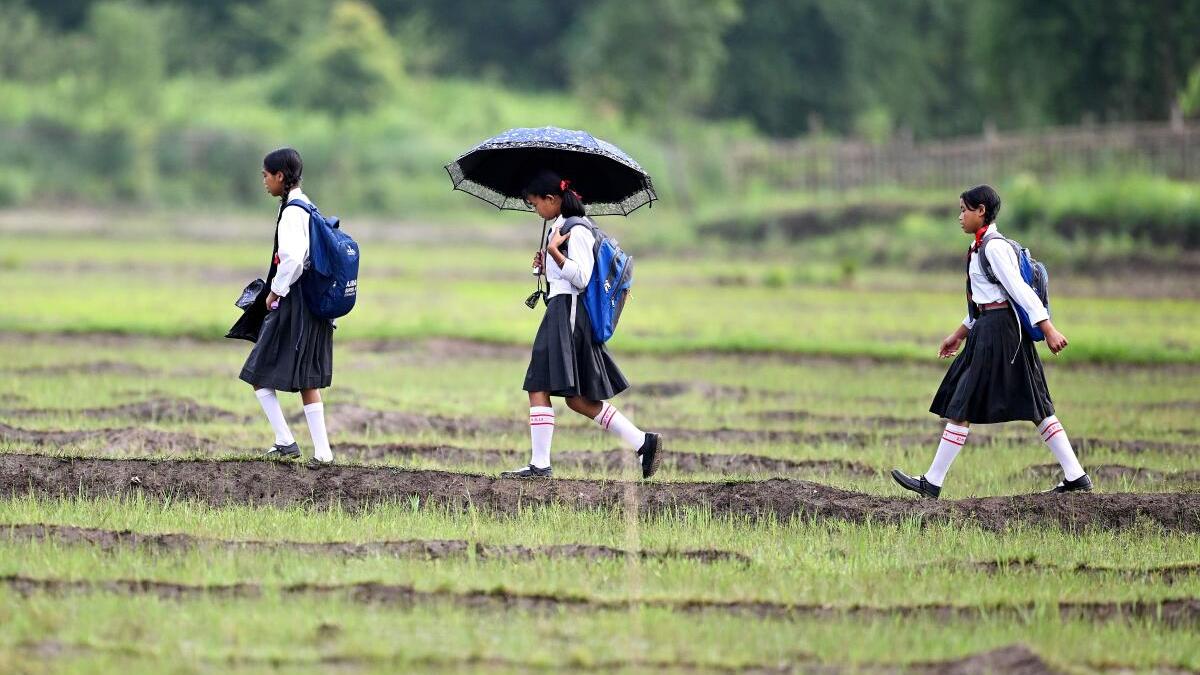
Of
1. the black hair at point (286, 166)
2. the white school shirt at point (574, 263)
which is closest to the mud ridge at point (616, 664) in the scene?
the white school shirt at point (574, 263)

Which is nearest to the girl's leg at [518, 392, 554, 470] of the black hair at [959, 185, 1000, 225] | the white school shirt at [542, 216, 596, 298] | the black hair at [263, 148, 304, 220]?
the white school shirt at [542, 216, 596, 298]

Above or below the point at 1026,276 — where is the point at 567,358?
below

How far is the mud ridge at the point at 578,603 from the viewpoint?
739cm

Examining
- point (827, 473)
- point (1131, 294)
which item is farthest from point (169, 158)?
point (827, 473)

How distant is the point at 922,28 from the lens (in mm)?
56656

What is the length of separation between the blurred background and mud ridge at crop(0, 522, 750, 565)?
19.6m

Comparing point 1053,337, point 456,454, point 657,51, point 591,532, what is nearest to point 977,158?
point 657,51

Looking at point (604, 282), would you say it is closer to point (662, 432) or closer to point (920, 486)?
point (920, 486)

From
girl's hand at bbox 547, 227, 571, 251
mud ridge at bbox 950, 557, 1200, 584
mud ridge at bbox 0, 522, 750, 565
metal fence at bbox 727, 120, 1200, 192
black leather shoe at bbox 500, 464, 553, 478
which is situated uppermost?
metal fence at bbox 727, 120, 1200, 192

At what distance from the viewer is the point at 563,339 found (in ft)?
33.1

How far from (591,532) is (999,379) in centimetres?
272

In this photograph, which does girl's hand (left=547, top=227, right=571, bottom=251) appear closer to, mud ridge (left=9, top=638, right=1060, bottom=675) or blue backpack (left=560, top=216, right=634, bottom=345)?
blue backpack (left=560, top=216, right=634, bottom=345)

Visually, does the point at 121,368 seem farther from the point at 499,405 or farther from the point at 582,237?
the point at 582,237

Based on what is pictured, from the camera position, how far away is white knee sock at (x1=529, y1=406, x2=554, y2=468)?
1026cm
